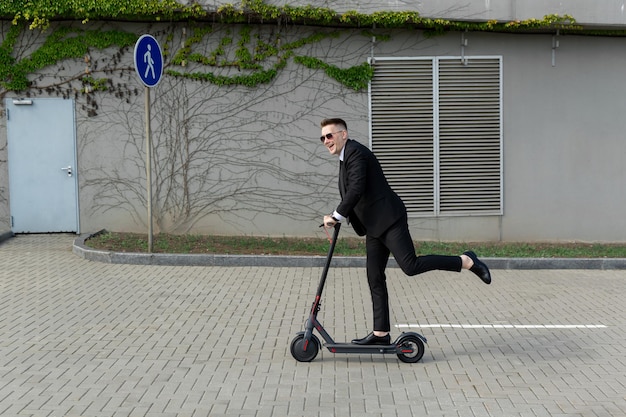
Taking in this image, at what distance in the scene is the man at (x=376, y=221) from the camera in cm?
653

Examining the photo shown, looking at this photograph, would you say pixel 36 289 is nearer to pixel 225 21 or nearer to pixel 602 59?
pixel 225 21

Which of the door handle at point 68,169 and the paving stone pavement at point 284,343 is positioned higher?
the door handle at point 68,169

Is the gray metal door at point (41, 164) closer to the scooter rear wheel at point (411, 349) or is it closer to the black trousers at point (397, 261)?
the black trousers at point (397, 261)

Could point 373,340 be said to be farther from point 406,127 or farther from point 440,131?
point 440,131

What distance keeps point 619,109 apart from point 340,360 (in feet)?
29.8

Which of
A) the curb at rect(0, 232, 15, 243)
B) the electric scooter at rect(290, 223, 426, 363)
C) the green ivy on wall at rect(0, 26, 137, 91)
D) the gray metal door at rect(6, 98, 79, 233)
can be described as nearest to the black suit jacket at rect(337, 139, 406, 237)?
the electric scooter at rect(290, 223, 426, 363)

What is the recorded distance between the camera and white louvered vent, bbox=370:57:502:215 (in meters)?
13.7

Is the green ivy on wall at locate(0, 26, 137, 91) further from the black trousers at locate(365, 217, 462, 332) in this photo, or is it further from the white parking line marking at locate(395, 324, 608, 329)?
the black trousers at locate(365, 217, 462, 332)

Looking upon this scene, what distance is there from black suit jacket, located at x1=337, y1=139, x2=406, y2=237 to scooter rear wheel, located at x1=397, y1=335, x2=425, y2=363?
86 cm

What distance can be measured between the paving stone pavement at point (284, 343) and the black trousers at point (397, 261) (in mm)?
450

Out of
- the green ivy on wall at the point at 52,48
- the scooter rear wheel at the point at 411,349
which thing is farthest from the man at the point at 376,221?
the green ivy on wall at the point at 52,48

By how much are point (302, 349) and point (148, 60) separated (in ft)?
19.6

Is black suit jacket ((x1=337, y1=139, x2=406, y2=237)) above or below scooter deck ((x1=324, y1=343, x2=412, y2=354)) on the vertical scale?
above

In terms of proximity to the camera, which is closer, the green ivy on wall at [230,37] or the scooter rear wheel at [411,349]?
the scooter rear wheel at [411,349]
